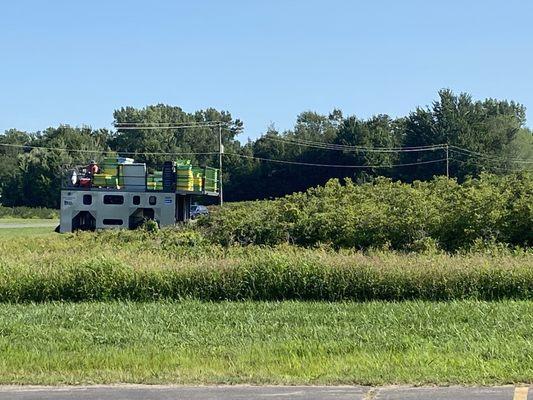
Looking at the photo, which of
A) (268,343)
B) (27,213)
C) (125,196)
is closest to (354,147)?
(27,213)

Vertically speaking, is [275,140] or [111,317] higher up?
[275,140]

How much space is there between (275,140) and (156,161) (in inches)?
714

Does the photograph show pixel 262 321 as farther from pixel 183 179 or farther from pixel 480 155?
pixel 480 155

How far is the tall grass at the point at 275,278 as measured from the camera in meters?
15.3

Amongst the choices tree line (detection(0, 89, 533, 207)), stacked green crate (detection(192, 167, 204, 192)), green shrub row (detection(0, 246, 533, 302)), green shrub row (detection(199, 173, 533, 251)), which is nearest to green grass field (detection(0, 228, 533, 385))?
green shrub row (detection(0, 246, 533, 302))

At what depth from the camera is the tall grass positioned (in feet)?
50.2

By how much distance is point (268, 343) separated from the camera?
11.0 metres

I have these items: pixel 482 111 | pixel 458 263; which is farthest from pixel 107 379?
pixel 482 111

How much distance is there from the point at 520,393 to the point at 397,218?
50.3 feet

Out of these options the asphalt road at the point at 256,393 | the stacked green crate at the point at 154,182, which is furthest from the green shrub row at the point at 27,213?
the asphalt road at the point at 256,393

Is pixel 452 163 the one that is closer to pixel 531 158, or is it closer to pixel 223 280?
pixel 531 158

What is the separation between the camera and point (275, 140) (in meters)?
107

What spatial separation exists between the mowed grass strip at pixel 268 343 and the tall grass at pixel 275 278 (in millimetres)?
853

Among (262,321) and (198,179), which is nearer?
(262,321)
